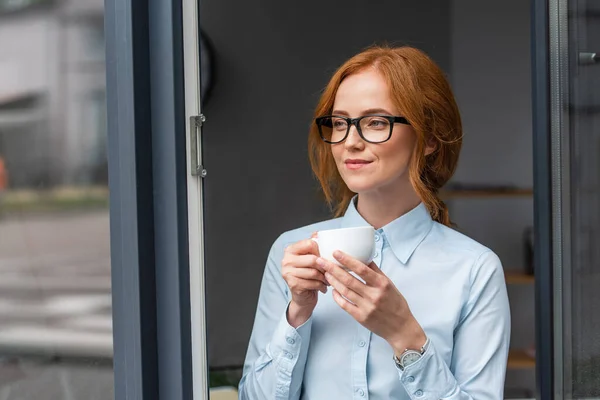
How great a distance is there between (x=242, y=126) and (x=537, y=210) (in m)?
2.66

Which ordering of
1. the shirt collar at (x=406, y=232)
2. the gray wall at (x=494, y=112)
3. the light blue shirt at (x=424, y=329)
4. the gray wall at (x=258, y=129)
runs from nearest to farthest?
the light blue shirt at (x=424, y=329)
the shirt collar at (x=406, y=232)
the gray wall at (x=258, y=129)
the gray wall at (x=494, y=112)

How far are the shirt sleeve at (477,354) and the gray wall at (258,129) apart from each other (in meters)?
2.67

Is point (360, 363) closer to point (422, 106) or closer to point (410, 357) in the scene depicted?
point (410, 357)

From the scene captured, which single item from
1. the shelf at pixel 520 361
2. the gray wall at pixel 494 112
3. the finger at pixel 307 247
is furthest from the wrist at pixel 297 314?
the gray wall at pixel 494 112

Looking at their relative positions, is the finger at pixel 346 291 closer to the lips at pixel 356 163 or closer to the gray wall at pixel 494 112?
the lips at pixel 356 163

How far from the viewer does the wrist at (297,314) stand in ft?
3.76

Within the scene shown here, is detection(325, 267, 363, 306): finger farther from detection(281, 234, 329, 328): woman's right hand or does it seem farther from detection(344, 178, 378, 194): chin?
detection(344, 178, 378, 194): chin

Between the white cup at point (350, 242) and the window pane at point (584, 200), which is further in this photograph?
the window pane at point (584, 200)

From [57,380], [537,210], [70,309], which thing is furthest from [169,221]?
[537,210]

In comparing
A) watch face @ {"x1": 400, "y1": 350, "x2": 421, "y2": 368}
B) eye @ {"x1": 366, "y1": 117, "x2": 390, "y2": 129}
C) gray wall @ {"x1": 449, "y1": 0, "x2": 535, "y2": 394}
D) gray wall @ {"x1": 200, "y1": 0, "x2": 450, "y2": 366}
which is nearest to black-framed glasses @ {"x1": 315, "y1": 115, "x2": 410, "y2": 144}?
eye @ {"x1": 366, "y1": 117, "x2": 390, "y2": 129}

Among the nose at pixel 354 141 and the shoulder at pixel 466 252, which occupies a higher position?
the nose at pixel 354 141

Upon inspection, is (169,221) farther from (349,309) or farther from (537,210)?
(537,210)

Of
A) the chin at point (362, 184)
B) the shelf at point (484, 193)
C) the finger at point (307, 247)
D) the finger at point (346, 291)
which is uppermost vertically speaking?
the chin at point (362, 184)

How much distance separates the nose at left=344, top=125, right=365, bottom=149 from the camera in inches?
45.3
